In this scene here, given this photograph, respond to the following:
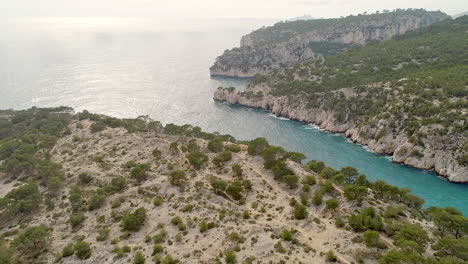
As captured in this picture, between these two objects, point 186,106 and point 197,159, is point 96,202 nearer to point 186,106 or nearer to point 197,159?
point 197,159

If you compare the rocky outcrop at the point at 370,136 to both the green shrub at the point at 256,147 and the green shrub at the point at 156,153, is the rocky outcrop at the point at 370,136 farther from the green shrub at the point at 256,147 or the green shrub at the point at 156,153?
the green shrub at the point at 156,153

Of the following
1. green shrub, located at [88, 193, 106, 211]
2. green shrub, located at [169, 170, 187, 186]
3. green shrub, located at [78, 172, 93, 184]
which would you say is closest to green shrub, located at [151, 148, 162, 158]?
green shrub, located at [169, 170, 187, 186]

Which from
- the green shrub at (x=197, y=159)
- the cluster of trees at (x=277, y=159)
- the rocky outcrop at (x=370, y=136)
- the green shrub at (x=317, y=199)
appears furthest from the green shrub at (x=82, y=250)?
the rocky outcrop at (x=370, y=136)

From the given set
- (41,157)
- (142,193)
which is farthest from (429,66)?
(41,157)

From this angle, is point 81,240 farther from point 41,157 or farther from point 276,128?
point 276,128

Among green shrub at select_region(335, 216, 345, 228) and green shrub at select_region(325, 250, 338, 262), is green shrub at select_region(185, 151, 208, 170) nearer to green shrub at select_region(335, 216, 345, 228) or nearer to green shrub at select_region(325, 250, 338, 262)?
green shrub at select_region(335, 216, 345, 228)

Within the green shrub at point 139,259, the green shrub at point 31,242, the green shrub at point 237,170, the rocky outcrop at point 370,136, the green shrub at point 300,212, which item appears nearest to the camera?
the green shrub at point 139,259

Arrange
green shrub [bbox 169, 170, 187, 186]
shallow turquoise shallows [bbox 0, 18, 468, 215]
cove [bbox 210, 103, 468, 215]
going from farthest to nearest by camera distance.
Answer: shallow turquoise shallows [bbox 0, 18, 468, 215]
cove [bbox 210, 103, 468, 215]
green shrub [bbox 169, 170, 187, 186]
